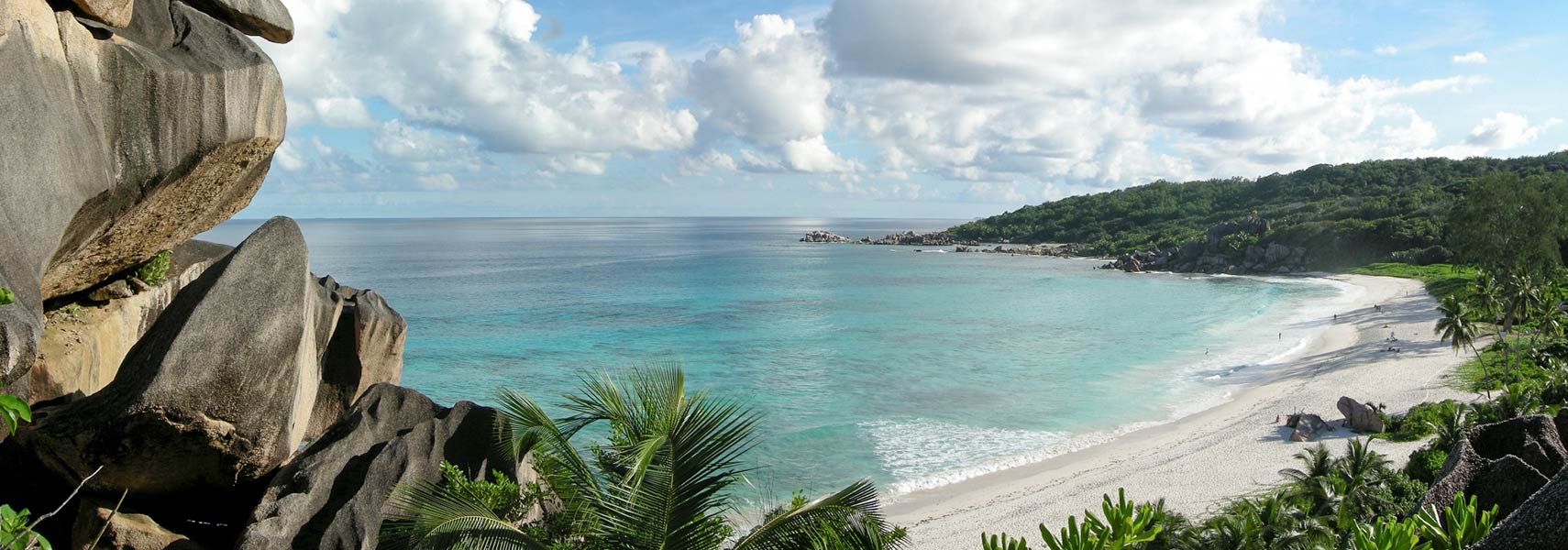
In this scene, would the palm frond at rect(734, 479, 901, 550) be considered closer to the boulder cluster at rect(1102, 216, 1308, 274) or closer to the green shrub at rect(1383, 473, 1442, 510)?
the green shrub at rect(1383, 473, 1442, 510)

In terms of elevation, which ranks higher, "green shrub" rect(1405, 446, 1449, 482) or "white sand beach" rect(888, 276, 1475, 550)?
"green shrub" rect(1405, 446, 1449, 482)

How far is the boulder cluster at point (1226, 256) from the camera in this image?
341 feet

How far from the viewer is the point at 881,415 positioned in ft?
127

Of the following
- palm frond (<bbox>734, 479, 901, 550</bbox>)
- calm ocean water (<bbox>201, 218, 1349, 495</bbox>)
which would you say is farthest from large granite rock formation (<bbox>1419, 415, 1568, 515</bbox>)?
calm ocean water (<bbox>201, 218, 1349, 495</bbox>)

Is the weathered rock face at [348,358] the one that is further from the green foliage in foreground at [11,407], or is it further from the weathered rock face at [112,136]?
the green foliage in foreground at [11,407]

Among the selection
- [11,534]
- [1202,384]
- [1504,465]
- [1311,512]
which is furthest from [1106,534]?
[1202,384]

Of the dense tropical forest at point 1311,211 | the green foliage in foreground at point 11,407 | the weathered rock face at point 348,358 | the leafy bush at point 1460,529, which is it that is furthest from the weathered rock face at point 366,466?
the dense tropical forest at point 1311,211

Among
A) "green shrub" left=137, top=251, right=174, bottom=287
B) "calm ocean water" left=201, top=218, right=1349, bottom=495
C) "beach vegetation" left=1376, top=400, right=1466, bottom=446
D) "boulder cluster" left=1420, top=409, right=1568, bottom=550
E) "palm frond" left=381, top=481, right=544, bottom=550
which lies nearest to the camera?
"palm frond" left=381, top=481, right=544, bottom=550

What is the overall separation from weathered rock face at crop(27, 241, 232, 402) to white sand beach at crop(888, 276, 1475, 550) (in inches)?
675

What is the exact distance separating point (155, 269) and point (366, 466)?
18.3 ft

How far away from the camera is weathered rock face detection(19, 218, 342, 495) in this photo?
10.3m

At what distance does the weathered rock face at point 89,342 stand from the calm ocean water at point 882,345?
18.6m

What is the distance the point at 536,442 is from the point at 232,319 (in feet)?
13.3

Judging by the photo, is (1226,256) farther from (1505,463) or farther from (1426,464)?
(1505,463)
